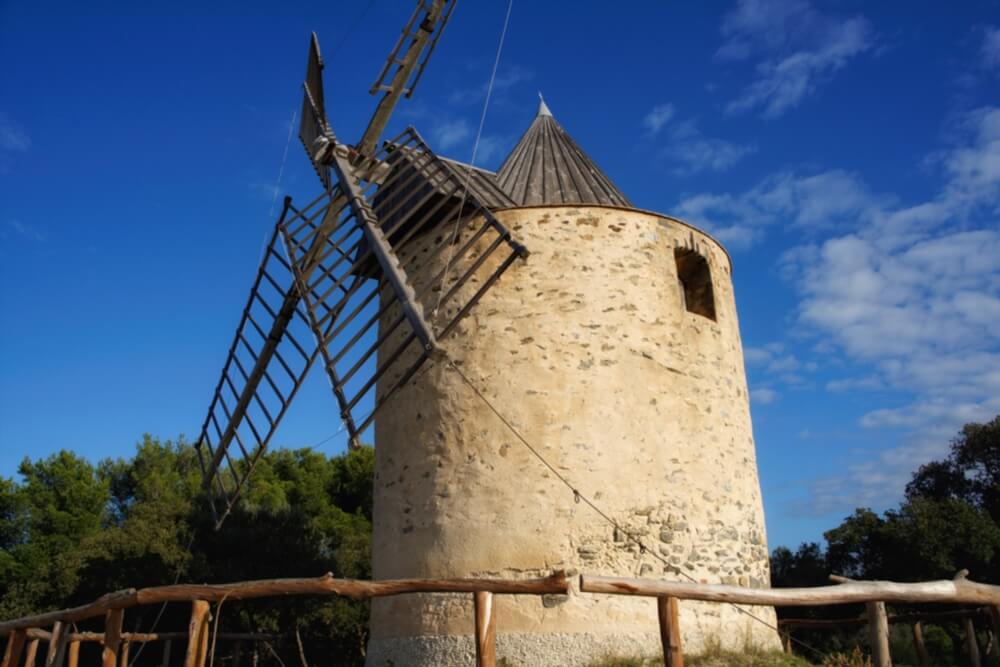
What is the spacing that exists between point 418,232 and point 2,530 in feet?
37.4

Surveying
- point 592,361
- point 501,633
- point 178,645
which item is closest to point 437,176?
point 592,361

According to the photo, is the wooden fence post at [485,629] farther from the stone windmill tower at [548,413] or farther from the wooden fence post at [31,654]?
the wooden fence post at [31,654]

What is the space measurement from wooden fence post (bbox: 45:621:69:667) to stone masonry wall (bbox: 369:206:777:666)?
80.2 inches

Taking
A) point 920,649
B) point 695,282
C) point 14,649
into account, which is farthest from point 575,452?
point 920,649

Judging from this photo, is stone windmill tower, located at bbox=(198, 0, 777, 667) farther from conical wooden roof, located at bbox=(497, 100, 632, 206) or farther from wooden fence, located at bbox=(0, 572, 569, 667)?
wooden fence, located at bbox=(0, 572, 569, 667)

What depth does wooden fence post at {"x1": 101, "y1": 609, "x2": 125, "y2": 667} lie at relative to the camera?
4180 mm

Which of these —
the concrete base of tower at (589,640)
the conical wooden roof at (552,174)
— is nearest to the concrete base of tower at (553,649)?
the concrete base of tower at (589,640)

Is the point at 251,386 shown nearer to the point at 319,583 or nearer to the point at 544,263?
the point at 544,263

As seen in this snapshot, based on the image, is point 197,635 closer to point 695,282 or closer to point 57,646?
point 57,646

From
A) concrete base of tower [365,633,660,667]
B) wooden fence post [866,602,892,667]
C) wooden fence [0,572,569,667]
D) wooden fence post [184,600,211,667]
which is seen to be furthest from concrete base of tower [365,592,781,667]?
wooden fence post [184,600,211,667]

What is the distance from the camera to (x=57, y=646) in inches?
185

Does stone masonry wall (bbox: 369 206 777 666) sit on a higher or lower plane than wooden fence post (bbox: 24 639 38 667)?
higher

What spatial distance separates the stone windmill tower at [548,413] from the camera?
5.31 m

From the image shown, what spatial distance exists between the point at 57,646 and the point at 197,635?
141cm
